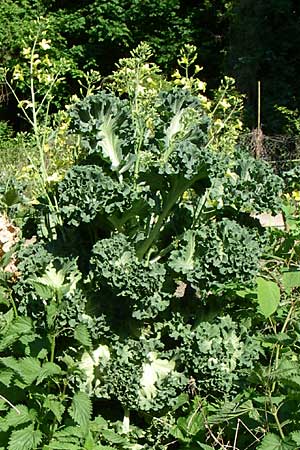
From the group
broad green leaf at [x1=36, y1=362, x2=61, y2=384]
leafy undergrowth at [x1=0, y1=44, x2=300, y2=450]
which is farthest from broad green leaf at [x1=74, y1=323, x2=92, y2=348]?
broad green leaf at [x1=36, y1=362, x2=61, y2=384]

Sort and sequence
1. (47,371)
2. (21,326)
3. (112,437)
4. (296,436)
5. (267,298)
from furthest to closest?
(21,326) < (112,437) < (47,371) < (267,298) < (296,436)

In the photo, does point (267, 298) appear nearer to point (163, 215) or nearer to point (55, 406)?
point (163, 215)

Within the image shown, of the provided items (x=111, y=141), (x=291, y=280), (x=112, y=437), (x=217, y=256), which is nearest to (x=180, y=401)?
(x=112, y=437)

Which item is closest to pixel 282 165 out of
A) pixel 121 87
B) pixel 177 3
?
pixel 121 87

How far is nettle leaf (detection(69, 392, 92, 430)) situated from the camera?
2.52 m

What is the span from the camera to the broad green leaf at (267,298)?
2.44 metres

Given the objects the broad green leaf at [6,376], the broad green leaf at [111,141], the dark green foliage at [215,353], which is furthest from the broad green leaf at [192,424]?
the broad green leaf at [111,141]

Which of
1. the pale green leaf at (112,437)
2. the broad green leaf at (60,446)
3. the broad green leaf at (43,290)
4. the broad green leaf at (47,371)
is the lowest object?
the pale green leaf at (112,437)

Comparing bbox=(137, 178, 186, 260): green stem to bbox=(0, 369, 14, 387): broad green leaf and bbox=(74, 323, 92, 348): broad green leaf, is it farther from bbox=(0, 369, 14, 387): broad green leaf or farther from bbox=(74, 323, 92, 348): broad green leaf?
bbox=(0, 369, 14, 387): broad green leaf

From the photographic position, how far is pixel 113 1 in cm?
1686

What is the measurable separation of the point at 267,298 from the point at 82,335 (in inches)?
25.1

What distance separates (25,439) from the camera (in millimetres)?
2527

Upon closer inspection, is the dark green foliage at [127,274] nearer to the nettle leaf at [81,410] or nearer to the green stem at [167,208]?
the green stem at [167,208]

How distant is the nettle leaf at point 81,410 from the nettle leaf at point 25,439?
132mm
